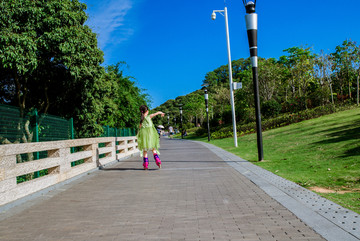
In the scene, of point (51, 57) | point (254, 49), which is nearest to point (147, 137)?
point (254, 49)

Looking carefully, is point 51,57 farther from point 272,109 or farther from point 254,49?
point 272,109

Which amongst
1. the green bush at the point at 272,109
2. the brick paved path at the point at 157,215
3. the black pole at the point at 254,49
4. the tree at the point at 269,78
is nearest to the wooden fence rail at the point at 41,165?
the brick paved path at the point at 157,215

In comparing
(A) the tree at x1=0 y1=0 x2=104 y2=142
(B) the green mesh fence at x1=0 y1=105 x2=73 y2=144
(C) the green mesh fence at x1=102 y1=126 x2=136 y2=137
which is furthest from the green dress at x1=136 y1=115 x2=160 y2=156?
(C) the green mesh fence at x1=102 y1=126 x2=136 y2=137

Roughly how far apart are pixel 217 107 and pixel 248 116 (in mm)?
24167

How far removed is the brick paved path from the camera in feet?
11.1

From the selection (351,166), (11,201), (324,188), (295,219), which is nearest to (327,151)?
(351,166)

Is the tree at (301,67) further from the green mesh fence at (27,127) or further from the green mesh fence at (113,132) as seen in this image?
the green mesh fence at (27,127)

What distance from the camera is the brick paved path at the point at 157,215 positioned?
133 inches

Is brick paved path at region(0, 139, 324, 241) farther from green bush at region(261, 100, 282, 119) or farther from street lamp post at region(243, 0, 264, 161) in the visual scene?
green bush at region(261, 100, 282, 119)

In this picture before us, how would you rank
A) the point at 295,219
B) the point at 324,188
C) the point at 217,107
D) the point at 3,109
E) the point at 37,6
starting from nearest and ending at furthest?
the point at 295,219, the point at 324,188, the point at 3,109, the point at 37,6, the point at 217,107

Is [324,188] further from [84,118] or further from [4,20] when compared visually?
[84,118]

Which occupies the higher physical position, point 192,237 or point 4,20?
point 4,20

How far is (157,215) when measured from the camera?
4.18 metres

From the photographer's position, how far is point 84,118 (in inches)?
592
